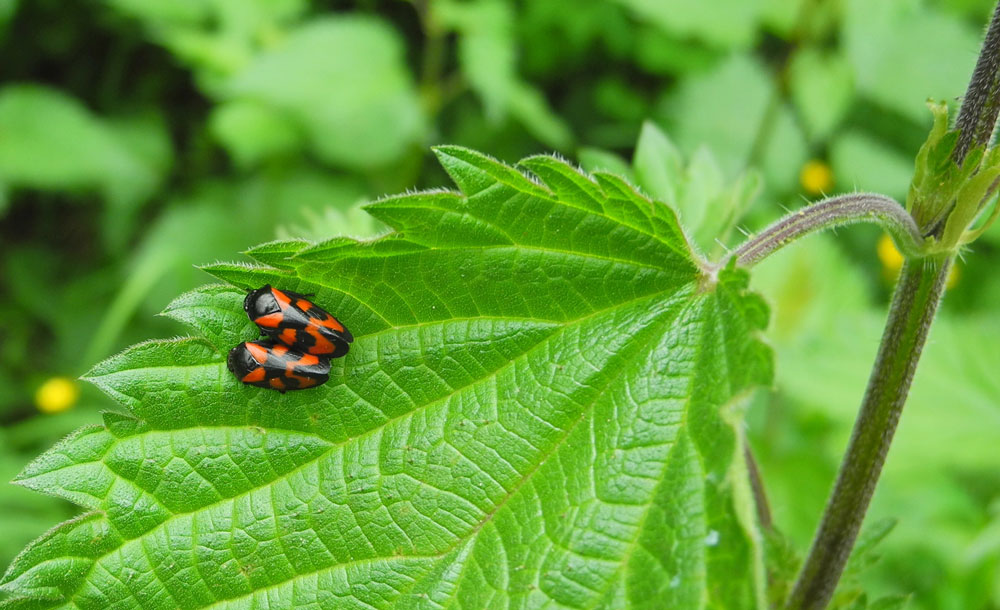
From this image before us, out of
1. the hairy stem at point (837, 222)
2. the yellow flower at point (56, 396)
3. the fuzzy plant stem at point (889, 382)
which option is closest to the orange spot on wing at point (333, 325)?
the hairy stem at point (837, 222)

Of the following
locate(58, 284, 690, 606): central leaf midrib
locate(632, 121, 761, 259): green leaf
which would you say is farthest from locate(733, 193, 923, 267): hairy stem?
locate(632, 121, 761, 259): green leaf

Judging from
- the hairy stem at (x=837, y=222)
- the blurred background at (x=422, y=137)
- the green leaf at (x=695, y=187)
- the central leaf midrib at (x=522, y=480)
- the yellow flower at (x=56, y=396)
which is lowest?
the central leaf midrib at (x=522, y=480)

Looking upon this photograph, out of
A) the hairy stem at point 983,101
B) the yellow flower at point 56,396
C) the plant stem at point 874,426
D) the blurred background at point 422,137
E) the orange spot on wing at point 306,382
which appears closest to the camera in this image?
the hairy stem at point 983,101

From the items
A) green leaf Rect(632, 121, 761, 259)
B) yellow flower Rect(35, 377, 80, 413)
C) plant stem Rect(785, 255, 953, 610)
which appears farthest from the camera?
yellow flower Rect(35, 377, 80, 413)

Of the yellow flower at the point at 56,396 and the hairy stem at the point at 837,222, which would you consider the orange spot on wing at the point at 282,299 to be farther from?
A: the yellow flower at the point at 56,396

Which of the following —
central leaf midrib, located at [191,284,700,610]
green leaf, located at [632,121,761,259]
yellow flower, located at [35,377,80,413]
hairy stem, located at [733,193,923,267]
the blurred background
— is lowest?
central leaf midrib, located at [191,284,700,610]

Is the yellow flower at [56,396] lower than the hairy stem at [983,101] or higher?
higher

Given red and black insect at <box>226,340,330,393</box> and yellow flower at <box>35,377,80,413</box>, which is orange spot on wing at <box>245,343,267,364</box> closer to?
red and black insect at <box>226,340,330,393</box>

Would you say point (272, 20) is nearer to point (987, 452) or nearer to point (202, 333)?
point (202, 333)

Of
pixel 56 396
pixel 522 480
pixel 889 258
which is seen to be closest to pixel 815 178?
pixel 889 258
